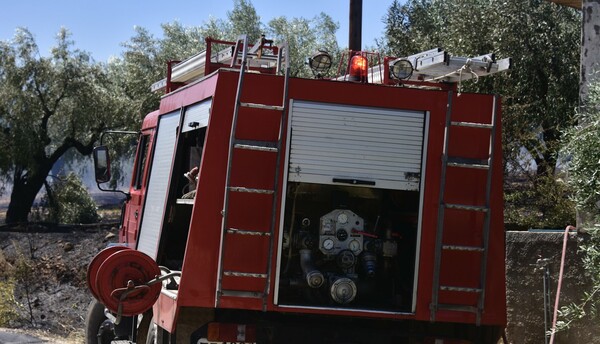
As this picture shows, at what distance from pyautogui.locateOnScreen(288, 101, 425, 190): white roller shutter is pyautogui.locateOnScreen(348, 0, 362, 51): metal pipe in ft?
26.7

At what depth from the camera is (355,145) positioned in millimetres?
7043

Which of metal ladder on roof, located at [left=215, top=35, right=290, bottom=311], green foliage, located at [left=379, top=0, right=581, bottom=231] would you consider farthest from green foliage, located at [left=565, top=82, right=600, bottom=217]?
green foliage, located at [left=379, top=0, right=581, bottom=231]

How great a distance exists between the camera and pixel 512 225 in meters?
13.2

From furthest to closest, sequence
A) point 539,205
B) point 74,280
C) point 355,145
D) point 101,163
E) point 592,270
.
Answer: point 74,280 < point 539,205 < point 101,163 < point 592,270 < point 355,145

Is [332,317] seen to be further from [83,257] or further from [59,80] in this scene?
[59,80]

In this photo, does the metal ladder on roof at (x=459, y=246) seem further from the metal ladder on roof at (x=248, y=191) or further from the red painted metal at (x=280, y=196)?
the metal ladder on roof at (x=248, y=191)

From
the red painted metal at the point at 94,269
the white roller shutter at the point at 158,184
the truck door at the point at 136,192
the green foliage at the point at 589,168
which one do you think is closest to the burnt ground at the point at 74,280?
the green foliage at the point at 589,168

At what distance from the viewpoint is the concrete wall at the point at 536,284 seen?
852cm

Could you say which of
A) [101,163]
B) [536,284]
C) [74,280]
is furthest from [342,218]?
[74,280]

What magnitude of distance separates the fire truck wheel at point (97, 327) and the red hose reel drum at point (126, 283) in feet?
A: 11.6

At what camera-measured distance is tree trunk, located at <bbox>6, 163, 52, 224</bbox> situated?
31.7m

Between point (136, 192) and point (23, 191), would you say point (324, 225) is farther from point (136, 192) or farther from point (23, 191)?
point (23, 191)

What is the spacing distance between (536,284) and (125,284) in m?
4.12

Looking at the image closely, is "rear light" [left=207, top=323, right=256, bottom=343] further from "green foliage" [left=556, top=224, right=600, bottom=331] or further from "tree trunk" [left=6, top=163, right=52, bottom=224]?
"tree trunk" [left=6, top=163, right=52, bottom=224]
